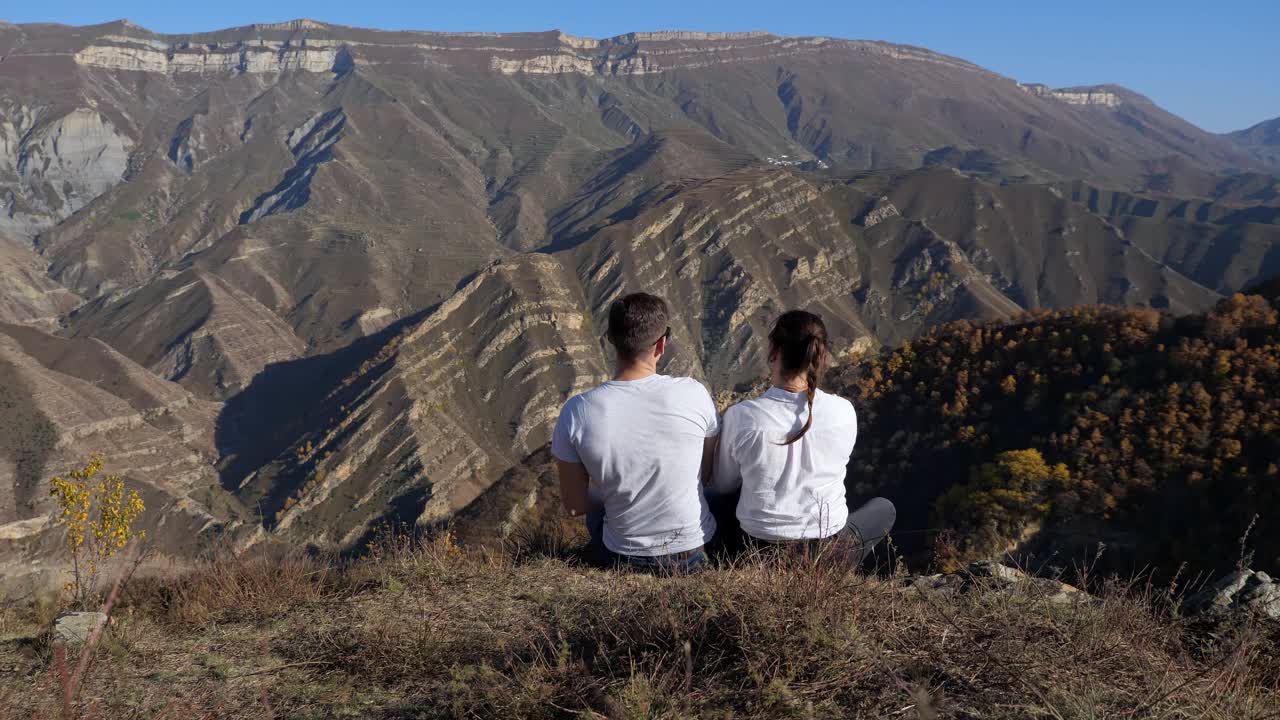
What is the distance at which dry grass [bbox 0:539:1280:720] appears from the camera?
4594 millimetres

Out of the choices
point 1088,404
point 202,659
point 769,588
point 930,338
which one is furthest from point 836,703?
point 930,338

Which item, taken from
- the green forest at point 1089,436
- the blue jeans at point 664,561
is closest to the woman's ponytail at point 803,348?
the blue jeans at point 664,561

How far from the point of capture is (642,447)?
251 inches

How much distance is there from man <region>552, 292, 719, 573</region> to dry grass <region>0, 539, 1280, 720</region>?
50 centimetres

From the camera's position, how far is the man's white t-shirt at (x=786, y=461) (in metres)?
6.55

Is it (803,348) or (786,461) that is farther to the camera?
(786,461)

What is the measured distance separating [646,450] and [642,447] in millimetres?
44

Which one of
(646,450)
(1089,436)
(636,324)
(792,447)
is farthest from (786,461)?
(1089,436)

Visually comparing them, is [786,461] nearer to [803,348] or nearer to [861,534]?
[803,348]

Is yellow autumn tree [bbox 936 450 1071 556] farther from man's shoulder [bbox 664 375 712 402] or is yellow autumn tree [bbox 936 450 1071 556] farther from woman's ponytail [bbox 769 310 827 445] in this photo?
man's shoulder [bbox 664 375 712 402]

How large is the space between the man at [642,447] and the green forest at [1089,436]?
63.1ft

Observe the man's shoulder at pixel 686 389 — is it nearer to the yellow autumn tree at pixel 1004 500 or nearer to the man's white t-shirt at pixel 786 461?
the man's white t-shirt at pixel 786 461

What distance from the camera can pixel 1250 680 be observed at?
17.7 feet

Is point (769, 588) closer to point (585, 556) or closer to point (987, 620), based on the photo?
point (987, 620)
